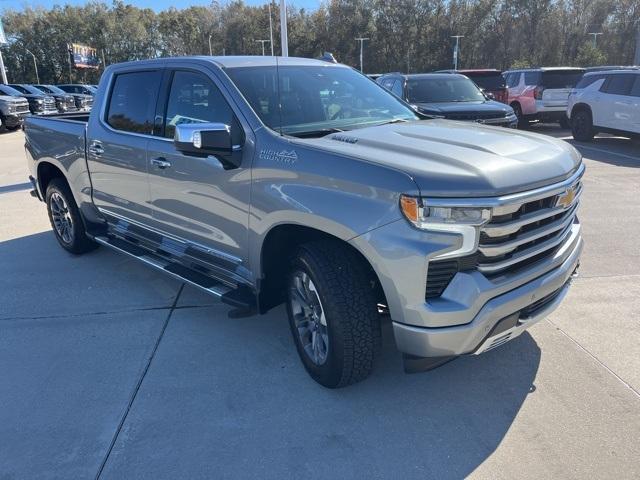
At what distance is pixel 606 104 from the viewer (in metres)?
12.3

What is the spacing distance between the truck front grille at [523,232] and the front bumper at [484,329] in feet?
0.45

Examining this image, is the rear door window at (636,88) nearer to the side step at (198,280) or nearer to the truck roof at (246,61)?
the truck roof at (246,61)

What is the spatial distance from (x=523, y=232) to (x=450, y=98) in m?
8.59

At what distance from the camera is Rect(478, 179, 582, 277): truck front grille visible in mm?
2576

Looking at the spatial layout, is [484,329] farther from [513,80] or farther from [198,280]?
[513,80]

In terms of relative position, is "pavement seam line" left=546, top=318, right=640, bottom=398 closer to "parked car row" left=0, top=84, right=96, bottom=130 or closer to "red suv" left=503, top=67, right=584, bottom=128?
"red suv" left=503, top=67, right=584, bottom=128

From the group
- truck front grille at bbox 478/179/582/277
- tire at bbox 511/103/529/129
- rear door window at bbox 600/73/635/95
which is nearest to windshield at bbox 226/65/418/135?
truck front grille at bbox 478/179/582/277

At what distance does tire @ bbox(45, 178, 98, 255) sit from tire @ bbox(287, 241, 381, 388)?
11.0ft

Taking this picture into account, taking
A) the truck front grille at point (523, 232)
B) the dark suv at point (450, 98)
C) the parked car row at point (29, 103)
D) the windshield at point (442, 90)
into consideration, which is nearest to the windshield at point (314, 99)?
the truck front grille at point (523, 232)

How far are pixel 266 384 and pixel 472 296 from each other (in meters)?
1.46

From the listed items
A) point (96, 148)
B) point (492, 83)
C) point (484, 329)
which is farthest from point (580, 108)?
point (484, 329)

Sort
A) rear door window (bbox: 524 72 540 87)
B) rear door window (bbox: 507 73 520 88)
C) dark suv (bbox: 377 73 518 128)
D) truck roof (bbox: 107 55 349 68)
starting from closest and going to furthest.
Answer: truck roof (bbox: 107 55 349 68) → dark suv (bbox: 377 73 518 128) → rear door window (bbox: 524 72 540 87) → rear door window (bbox: 507 73 520 88)

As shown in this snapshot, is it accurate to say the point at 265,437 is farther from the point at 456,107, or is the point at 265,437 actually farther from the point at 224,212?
the point at 456,107

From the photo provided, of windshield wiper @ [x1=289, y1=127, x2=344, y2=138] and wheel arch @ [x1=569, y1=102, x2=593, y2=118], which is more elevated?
windshield wiper @ [x1=289, y1=127, x2=344, y2=138]
